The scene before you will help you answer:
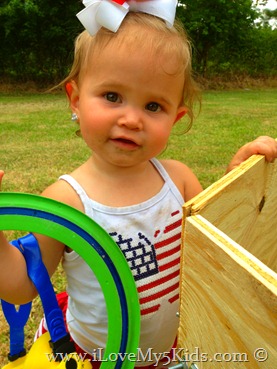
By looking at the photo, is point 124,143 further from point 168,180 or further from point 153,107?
point 168,180

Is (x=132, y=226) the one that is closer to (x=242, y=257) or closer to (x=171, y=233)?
(x=171, y=233)

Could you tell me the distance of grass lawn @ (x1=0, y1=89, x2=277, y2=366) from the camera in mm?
3861

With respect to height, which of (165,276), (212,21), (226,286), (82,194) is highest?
(212,21)

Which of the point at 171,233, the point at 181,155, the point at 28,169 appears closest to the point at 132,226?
the point at 171,233

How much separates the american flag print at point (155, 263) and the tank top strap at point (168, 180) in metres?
0.07

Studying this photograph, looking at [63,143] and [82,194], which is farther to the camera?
[63,143]

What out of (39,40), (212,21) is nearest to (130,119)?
(39,40)

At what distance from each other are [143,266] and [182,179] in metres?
0.31

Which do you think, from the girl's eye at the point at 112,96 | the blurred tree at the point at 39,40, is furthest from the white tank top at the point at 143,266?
the blurred tree at the point at 39,40

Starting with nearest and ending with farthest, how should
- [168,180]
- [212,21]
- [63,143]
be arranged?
[168,180]
[63,143]
[212,21]

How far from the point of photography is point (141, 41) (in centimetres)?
104

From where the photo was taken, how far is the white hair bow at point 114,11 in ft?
3.46

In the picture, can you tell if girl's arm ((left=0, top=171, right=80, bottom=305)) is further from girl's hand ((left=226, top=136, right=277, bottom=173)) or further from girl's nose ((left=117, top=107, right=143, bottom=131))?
girl's hand ((left=226, top=136, right=277, bottom=173))

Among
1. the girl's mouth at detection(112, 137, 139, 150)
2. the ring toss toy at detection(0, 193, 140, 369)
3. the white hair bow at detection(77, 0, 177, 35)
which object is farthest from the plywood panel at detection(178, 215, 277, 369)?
the white hair bow at detection(77, 0, 177, 35)
